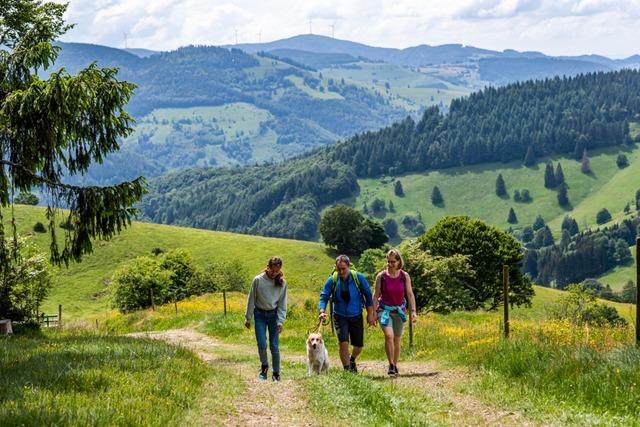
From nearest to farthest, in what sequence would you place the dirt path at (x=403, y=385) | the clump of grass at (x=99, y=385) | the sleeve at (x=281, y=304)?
the clump of grass at (x=99, y=385), the dirt path at (x=403, y=385), the sleeve at (x=281, y=304)

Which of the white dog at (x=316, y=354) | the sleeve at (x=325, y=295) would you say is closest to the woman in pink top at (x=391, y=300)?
the sleeve at (x=325, y=295)

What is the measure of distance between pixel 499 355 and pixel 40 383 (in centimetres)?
867

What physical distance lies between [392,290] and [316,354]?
88.6 inches

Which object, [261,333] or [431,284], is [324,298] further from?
[431,284]

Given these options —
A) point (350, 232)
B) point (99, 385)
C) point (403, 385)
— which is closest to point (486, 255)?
point (350, 232)

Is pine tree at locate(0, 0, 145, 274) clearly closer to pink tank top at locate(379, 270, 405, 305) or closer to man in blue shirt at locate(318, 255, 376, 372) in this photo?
man in blue shirt at locate(318, 255, 376, 372)

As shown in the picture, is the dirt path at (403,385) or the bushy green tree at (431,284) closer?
the dirt path at (403,385)

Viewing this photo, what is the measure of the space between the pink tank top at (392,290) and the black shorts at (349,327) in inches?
29.6

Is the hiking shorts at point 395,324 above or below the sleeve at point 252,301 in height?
below

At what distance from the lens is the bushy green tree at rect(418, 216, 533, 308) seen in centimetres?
7038

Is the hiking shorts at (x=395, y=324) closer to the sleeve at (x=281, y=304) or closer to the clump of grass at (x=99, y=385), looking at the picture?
the sleeve at (x=281, y=304)

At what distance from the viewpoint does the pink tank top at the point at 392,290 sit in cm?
1517

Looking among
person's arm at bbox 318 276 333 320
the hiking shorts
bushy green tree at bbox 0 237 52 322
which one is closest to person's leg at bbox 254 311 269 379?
person's arm at bbox 318 276 333 320

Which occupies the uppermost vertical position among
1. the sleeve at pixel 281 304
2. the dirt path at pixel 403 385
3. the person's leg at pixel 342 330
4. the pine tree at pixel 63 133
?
the pine tree at pixel 63 133
